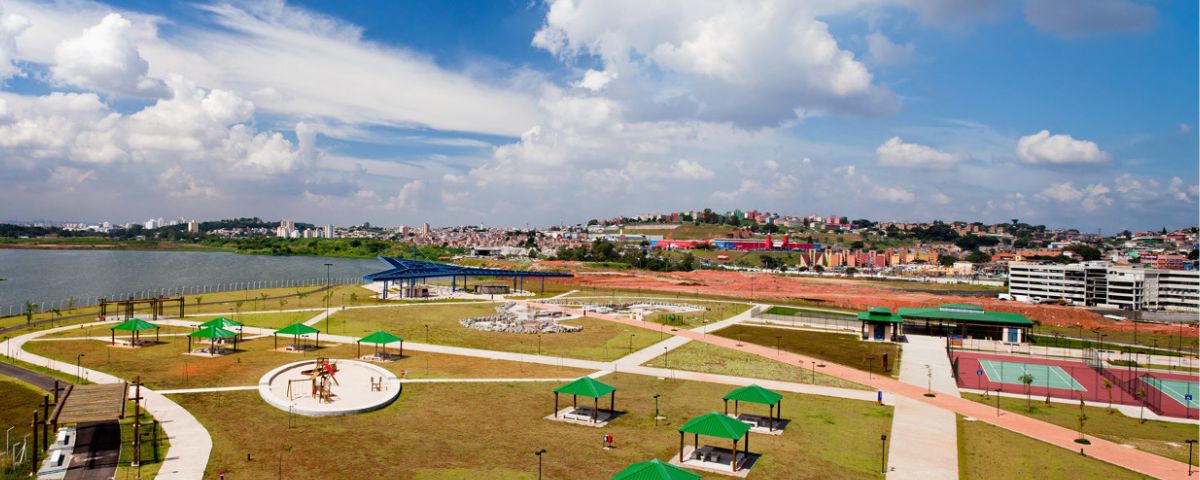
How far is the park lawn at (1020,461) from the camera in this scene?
21.8 metres

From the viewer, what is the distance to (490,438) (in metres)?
24.2

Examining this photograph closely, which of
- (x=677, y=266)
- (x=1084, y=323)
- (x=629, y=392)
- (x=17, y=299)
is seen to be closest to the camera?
(x=629, y=392)

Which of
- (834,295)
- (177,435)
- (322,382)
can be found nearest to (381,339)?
(322,382)

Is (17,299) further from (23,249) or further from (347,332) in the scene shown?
(23,249)

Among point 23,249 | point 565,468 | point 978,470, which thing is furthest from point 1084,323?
point 23,249

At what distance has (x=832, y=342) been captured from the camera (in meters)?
49.5

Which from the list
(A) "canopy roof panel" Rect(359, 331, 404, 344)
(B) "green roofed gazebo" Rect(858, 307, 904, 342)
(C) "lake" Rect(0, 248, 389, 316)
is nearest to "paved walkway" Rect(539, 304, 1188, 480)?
(B) "green roofed gazebo" Rect(858, 307, 904, 342)

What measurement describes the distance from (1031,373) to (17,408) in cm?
5206

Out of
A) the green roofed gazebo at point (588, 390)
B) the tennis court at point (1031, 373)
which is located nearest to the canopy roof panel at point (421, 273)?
the green roofed gazebo at point (588, 390)

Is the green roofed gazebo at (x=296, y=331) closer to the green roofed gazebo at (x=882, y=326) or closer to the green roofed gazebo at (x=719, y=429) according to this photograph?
the green roofed gazebo at (x=719, y=429)

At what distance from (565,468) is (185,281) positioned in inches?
4040

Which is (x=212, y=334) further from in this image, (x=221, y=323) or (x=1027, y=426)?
(x=1027, y=426)

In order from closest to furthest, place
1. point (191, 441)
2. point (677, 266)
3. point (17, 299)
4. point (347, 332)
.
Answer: point (191, 441) < point (347, 332) < point (17, 299) < point (677, 266)

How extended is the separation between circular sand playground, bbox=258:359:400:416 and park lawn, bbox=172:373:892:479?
0.58 m
